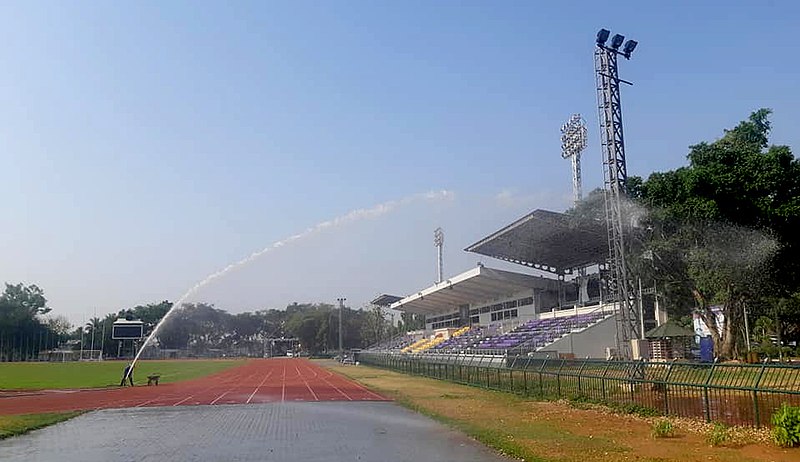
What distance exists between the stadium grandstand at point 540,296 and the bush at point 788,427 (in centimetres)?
2916

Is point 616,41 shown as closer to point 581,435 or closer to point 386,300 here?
point 581,435

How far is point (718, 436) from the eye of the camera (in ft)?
43.9

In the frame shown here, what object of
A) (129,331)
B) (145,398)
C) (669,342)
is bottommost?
(145,398)

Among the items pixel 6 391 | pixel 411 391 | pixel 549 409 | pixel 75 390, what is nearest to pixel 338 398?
pixel 411 391

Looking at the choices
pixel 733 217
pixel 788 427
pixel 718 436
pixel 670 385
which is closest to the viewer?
pixel 788 427

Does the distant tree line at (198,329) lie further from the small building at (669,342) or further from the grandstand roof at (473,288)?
the small building at (669,342)

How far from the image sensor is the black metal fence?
49.2 ft

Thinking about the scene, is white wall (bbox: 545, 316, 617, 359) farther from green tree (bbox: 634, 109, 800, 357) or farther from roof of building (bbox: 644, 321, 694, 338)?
green tree (bbox: 634, 109, 800, 357)

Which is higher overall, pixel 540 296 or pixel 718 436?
pixel 540 296

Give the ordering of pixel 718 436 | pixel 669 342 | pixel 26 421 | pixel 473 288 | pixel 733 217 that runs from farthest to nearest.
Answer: pixel 473 288 < pixel 669 342 < pixel 733 217 < pixel 26 421 < pixel 718 436

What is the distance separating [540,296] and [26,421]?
165 feet

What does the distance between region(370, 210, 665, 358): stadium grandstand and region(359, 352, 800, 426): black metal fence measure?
664 inches

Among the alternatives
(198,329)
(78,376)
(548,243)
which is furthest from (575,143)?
(198,329)

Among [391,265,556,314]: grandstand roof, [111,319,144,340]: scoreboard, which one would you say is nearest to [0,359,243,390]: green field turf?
[111,319,144,340]: scoreboard
